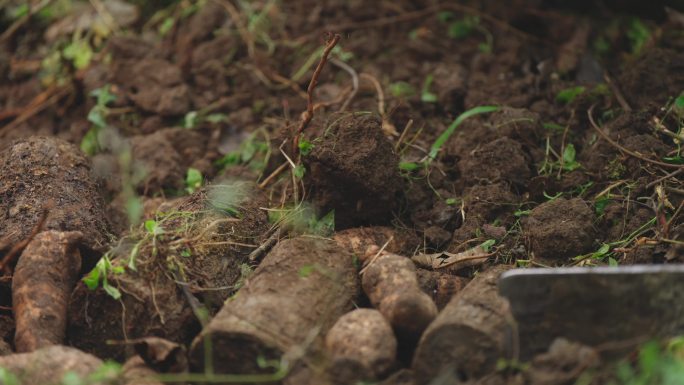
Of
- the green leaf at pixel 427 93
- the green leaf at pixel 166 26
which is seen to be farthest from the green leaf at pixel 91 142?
the green leaf at pixel 427 93

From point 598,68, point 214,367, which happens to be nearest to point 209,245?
point 214,367

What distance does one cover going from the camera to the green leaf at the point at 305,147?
330 cm

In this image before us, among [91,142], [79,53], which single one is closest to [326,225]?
[91,142]

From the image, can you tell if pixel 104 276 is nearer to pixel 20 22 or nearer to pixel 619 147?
pixel 619 147

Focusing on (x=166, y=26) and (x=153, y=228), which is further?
(x=166, y=26)

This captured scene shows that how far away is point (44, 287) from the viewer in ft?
9.59

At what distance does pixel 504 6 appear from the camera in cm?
479

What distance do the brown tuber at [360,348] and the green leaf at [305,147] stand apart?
0.91m

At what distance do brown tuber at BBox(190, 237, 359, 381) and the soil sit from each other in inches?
0.9

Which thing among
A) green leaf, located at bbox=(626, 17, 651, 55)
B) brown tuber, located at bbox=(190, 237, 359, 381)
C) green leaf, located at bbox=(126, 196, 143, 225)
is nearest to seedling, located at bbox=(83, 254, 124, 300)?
brown tuber, located at bbox=(190, 237, 359, 381)

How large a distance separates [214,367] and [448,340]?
76 cm

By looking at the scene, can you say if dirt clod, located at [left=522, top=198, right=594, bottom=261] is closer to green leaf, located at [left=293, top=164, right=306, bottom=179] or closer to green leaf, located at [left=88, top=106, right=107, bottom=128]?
green leaf, located at [left=293, top=164, right=306, bottom=179]

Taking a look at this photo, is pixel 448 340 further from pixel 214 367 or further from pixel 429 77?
pixel 429 77

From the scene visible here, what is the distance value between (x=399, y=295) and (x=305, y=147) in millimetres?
888
